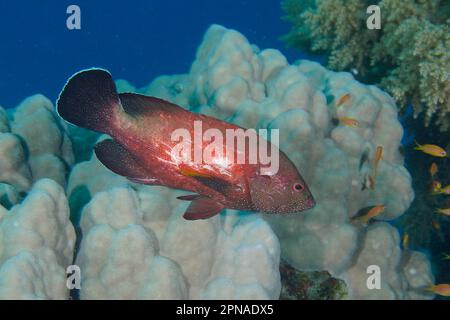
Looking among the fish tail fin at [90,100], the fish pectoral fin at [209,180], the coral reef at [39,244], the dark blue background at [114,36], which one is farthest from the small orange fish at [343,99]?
the dark blue background at [114,36]

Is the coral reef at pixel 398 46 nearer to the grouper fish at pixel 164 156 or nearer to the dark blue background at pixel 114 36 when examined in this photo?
the grouper fish at pixel 164 156

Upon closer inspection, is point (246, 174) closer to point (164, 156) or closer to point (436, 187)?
point (164, 156)

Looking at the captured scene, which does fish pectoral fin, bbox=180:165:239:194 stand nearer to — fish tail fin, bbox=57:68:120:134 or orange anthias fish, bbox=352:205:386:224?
fish tail fin, bbox=57:68:120:134

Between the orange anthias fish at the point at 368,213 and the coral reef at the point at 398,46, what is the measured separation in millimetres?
1765

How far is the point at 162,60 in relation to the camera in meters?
69.1

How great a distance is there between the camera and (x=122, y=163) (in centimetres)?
286

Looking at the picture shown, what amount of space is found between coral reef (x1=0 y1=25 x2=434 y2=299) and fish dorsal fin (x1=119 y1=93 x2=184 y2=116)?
88cm

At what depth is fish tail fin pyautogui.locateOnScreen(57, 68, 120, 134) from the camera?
2561 millimetres

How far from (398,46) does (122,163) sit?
450 cm

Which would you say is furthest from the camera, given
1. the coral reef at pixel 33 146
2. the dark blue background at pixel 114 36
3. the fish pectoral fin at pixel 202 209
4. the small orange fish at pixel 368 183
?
the dark blue background at pixel 114 36

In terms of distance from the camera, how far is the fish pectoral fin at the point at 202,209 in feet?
8.85

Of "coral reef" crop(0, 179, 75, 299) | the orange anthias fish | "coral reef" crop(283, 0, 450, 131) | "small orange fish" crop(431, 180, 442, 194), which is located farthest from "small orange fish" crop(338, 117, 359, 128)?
"coral reef" crop(0, 179, 75, 299)
